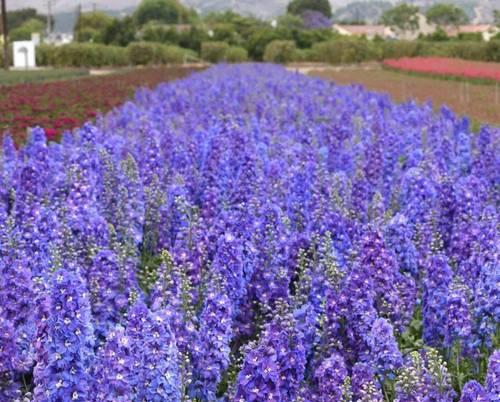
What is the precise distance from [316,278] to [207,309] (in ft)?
4.10

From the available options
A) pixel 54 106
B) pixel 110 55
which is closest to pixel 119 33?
pixel 110 55

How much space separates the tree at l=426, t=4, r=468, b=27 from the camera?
155 m

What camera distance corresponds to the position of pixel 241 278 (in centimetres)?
614

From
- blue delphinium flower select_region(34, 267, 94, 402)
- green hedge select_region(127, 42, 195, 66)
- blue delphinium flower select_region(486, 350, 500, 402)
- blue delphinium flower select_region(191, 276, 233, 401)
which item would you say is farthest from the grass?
blue delphinium flower select_region(486, 350, 500, 402)

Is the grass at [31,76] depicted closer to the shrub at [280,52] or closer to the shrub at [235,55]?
the shrub at [235,55]

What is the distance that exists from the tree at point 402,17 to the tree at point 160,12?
38.5 meters

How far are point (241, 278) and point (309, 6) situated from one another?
16973cm

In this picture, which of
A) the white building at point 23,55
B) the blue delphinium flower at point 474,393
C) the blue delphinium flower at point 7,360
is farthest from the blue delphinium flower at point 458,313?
the white building at point 23,55

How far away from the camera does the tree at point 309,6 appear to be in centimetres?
17009

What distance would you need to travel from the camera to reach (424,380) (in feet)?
14.6

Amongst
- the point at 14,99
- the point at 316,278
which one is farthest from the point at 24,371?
the point at 14,99

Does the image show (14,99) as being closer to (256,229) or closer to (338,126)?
(338,126)

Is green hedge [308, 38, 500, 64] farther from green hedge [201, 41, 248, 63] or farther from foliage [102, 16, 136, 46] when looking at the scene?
foliage [102, 16, 136, 46]

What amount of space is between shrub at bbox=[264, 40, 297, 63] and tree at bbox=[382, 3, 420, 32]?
78823 millimetres
